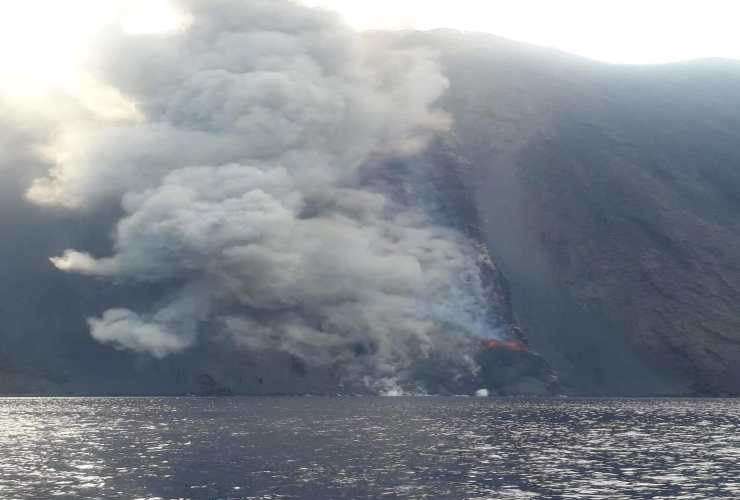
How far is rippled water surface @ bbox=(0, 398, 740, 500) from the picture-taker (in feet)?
237

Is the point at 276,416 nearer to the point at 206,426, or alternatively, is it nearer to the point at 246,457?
the point at 206,426

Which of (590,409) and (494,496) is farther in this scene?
(590,409)

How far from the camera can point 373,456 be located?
308 feet

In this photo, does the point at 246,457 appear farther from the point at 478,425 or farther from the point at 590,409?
the point at 590,409

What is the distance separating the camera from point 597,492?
231 feet

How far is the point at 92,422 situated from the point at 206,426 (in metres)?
22.8

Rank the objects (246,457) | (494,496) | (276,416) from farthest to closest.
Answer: (276,416)
(246,457)
(494,496)

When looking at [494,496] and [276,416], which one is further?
[276,416]

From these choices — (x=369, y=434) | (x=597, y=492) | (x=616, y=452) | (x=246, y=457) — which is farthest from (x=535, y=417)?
(x=597, y=492)

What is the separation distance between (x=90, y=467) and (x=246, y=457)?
1619 cm

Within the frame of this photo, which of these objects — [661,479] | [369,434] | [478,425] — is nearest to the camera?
[661,479]

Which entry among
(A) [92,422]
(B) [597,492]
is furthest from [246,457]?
(A) [92,422]

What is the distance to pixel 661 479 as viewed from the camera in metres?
77.6

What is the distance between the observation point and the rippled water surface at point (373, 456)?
7231cm
